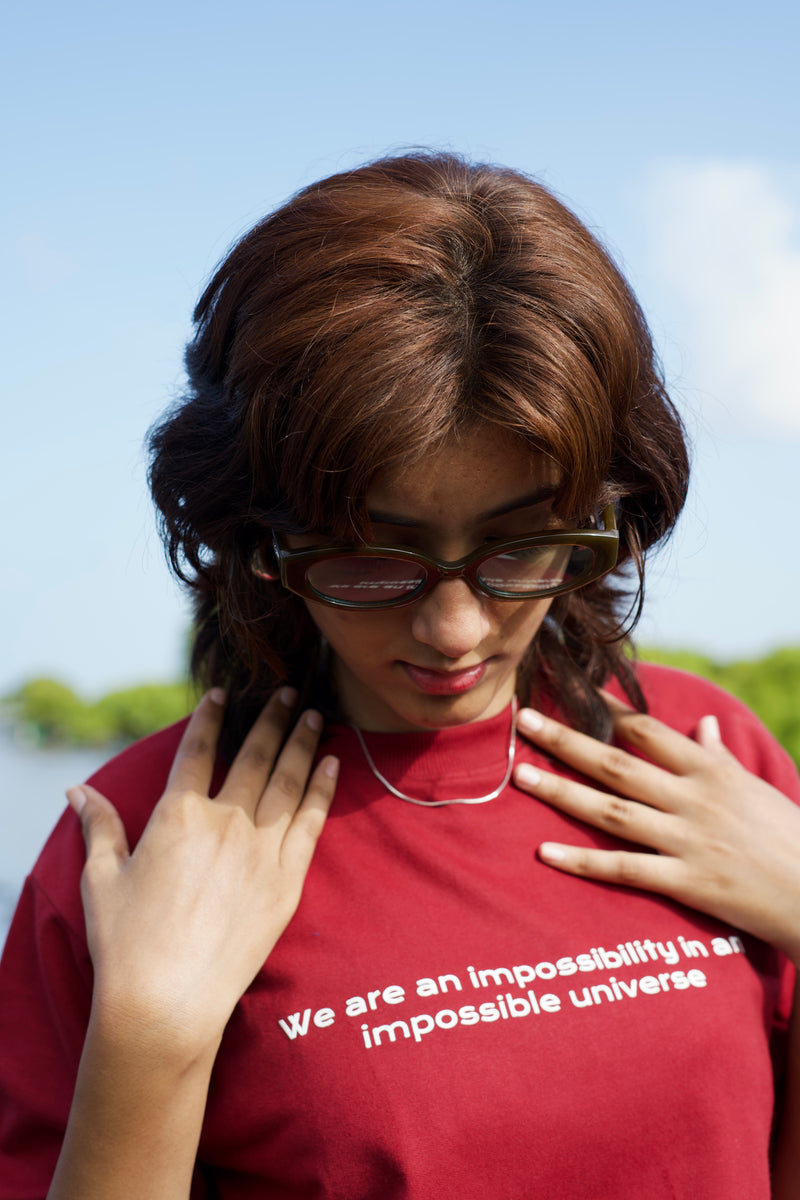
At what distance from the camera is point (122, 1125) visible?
139cm

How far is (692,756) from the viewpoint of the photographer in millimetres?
1836

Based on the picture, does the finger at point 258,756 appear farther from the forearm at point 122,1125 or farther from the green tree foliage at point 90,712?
the green tree foliage at point 90,712

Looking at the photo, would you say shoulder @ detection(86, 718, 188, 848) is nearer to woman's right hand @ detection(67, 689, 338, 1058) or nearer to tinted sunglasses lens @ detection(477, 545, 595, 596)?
woman's right hand @ detection(67, 689, 338, 1058)

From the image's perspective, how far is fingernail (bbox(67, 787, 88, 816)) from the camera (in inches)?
68.8

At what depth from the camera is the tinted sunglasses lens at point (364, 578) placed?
1.42 m

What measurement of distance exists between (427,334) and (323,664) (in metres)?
0.78

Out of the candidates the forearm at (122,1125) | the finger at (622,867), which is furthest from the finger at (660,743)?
the forearm at (122,1125)

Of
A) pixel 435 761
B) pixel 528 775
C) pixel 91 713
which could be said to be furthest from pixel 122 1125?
pixel 91 713

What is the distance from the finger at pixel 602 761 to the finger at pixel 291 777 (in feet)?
1.26

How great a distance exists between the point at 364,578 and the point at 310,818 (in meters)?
0.47

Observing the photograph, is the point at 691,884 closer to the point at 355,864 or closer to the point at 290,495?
the point at 355,864

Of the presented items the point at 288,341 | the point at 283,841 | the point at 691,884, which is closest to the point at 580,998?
the point at 691,884

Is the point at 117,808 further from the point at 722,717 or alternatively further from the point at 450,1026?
the point at 722,717

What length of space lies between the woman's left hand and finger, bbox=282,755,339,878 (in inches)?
13.1
